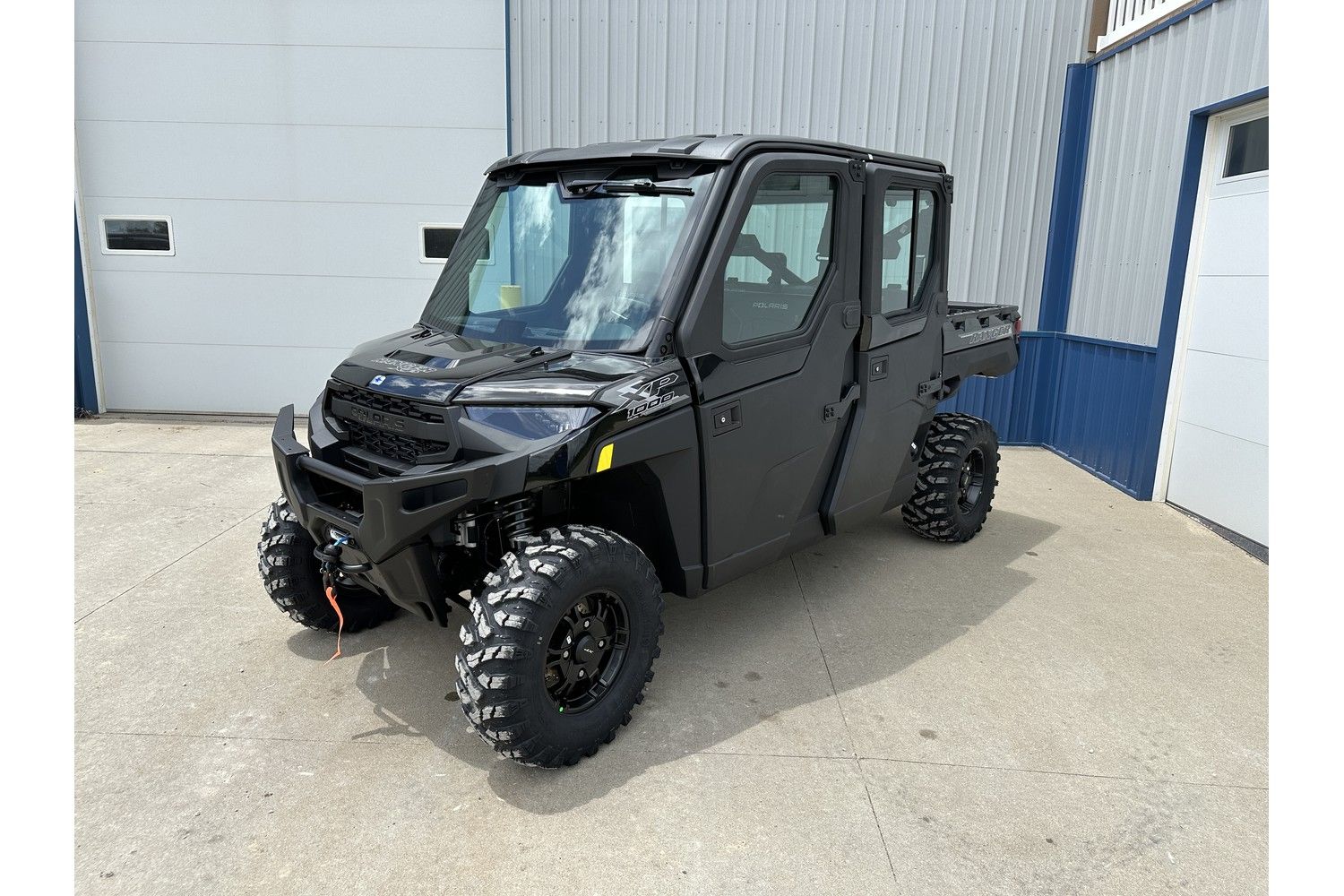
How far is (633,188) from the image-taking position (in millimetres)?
3594

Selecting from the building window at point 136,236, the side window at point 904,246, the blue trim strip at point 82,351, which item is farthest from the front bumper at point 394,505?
the blue trim strip at point 82,351

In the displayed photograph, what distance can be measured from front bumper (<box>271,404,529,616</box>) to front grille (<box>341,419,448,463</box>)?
0.14 m

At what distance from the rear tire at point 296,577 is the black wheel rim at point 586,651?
139cm

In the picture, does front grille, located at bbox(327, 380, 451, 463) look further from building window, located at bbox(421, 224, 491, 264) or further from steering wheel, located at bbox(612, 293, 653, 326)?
building window, located at bbox(421, 224, 491, 264)

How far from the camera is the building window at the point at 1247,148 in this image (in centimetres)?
572

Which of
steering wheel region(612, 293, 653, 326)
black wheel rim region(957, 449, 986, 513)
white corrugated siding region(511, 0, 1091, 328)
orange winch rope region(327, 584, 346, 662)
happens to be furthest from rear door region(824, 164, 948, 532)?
white corrugated siding region(511, 0, 1091, 328)

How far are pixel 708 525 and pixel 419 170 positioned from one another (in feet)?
20.8

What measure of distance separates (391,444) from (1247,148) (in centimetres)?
600

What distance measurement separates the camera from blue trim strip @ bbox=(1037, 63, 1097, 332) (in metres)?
7.86

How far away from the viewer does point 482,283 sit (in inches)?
155

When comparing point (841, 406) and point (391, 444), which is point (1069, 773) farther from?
point (391, 444)

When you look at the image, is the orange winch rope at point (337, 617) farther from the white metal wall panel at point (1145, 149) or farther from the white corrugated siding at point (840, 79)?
the white metal wall panel at point (1145, 149)

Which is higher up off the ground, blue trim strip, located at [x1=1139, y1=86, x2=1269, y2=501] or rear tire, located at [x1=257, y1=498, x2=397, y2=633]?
blue trim strip, located at [x1=1139, y1=86, x2=1269, y2=501]

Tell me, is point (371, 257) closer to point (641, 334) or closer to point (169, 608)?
point (169, 608)
